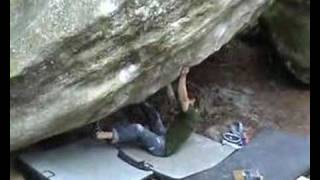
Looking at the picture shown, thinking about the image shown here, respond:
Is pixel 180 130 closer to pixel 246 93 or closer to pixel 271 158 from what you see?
pixel 271 158

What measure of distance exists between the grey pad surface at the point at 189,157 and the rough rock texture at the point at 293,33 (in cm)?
105

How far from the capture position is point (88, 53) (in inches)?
95.0

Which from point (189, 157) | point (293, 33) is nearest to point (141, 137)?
point (189, 157)

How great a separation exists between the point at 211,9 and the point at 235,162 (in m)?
0.80

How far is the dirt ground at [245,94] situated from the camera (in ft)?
11.2

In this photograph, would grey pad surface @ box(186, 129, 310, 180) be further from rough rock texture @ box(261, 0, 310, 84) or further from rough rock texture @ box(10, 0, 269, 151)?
rough rock texture @ box(261, 0, 310, 84)

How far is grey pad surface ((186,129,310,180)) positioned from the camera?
2832 mm

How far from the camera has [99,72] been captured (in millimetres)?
2467

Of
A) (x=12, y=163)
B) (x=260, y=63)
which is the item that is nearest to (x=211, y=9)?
(x=12, y=163)

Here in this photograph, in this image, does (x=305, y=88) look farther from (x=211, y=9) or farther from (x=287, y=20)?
(x=211, y=9)

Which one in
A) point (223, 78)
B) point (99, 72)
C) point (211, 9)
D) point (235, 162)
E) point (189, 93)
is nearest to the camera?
point (99, 72)

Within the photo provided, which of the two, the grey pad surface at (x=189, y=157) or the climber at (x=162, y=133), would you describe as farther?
the climber at (x=162, y=133)

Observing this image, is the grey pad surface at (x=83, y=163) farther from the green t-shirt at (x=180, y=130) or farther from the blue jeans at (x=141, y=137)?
the green t-shirt at (x=180, y=130)

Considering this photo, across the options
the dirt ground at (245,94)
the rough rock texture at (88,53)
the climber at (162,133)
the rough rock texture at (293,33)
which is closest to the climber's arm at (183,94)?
the climber at (162,133)
